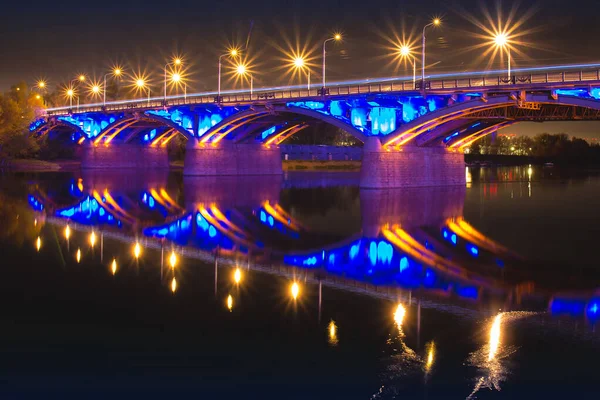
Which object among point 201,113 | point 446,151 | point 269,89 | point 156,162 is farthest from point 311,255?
point 156,162

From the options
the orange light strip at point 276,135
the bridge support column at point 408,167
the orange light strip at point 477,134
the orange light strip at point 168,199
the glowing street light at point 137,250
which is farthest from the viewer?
the orange light strip at point 276,135

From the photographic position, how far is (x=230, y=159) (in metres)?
76.7

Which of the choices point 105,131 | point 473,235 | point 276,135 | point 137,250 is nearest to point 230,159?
point 276,135

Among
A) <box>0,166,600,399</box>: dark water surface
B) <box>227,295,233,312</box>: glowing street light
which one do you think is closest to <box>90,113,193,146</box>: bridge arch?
<box>0,166,600,399</box>: dark water surface

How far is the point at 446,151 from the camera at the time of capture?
2361 inches

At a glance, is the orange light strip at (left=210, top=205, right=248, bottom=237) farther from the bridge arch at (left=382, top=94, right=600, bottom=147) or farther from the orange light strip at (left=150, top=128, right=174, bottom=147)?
the orange light strip at (left=150, top=128, right=174, bottom=147)

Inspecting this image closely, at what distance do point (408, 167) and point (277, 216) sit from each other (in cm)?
2379

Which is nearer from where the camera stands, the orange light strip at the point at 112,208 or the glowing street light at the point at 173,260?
the glowing street light at the point at 173,260

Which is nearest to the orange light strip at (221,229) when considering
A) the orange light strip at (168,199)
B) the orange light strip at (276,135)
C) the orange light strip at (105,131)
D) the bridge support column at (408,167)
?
the orange light strip at (168,199)

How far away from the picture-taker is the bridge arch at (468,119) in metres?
42.9

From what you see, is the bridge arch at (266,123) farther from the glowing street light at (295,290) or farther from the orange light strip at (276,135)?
the glowing street light at (295,290)

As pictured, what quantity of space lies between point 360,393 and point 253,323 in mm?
A: 3888

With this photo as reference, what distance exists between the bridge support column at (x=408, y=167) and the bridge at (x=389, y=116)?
82mm

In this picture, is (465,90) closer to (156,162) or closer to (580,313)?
(580,313)
